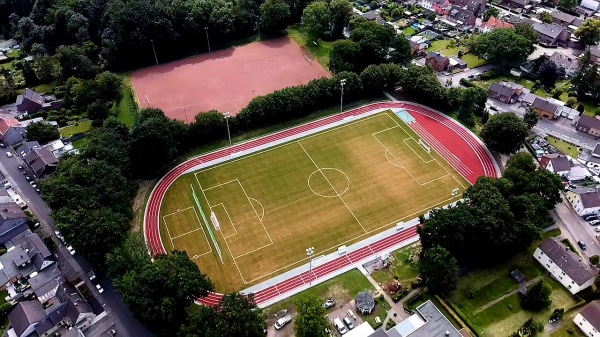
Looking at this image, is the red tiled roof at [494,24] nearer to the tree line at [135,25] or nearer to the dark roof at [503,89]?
the dark roof at [503,89]

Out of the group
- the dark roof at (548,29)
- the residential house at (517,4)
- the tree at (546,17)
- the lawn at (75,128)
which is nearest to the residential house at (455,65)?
the dark roof at (548,29)

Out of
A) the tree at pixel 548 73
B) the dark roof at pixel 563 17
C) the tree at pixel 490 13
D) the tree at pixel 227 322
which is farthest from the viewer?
the tree at pixel 490 13

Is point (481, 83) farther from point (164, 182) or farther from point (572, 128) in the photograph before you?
point (164, 182)

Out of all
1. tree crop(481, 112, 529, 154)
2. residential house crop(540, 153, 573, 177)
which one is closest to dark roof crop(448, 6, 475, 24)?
tree crop(481, 112, 529, 154)

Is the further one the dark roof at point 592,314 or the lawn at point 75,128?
the lawn at point 75,128

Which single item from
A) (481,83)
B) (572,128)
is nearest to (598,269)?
(572,128)

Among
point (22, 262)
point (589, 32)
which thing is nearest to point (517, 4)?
point (589, 32)

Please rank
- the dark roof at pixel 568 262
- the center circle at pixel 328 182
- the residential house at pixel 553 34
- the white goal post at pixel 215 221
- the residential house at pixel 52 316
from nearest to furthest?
the residential house at pixel 52 316
the dark roof at pixel 568 262
the white goal post at pixel 215 221
the center circle at pixel 328 182
the residential house at pixel 553 34
